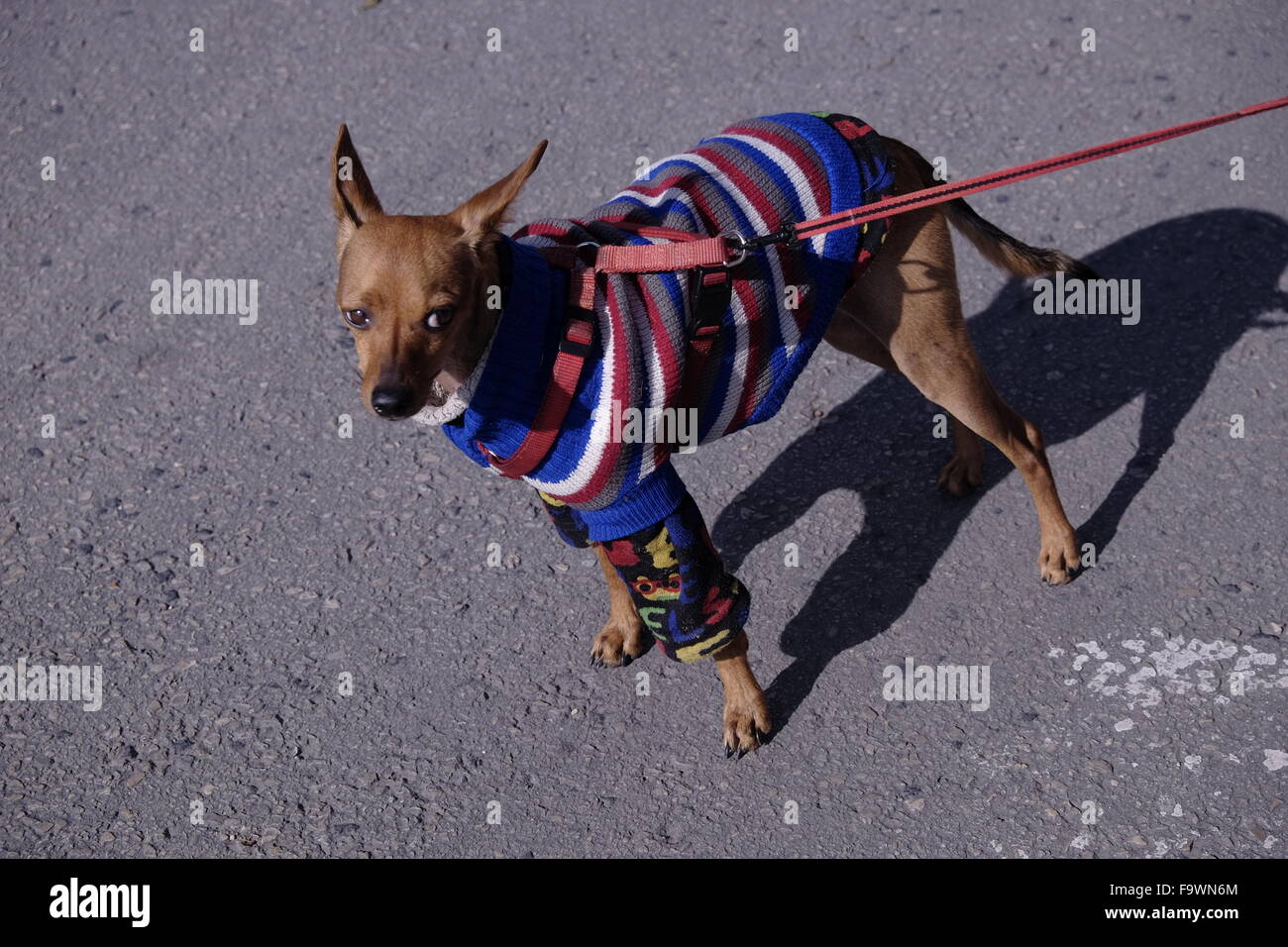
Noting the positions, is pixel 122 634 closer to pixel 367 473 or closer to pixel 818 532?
pixel 367 473

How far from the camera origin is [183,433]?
537 centimetres

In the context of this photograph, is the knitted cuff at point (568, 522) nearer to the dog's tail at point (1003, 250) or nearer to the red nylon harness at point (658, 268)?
the red nylon harness at point (658, 268)

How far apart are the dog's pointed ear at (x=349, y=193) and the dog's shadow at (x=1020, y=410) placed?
1.97 m

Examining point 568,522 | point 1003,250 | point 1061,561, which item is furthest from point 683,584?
point 1003,250

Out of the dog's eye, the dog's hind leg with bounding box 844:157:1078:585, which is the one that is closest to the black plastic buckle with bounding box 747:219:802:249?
the dog's hind leg with bounding box 844:157:1078:585

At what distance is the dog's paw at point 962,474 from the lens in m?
4.90

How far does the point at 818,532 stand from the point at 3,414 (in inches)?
138

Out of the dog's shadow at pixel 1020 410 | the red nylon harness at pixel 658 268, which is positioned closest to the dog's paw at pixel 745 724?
the dog's shadow at pixel 1020 410

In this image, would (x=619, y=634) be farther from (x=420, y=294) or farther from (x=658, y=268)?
(x=420, y=294)

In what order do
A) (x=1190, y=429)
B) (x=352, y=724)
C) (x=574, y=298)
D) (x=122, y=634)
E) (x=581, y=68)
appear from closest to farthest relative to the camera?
(x=574, y=298) → (x=352, y=724) → (x=122, y=634) → (x=1190, y=429) → (x=581, y=68)

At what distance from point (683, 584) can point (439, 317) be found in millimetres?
1099

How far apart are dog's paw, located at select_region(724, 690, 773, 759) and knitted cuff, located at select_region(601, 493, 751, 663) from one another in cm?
31
